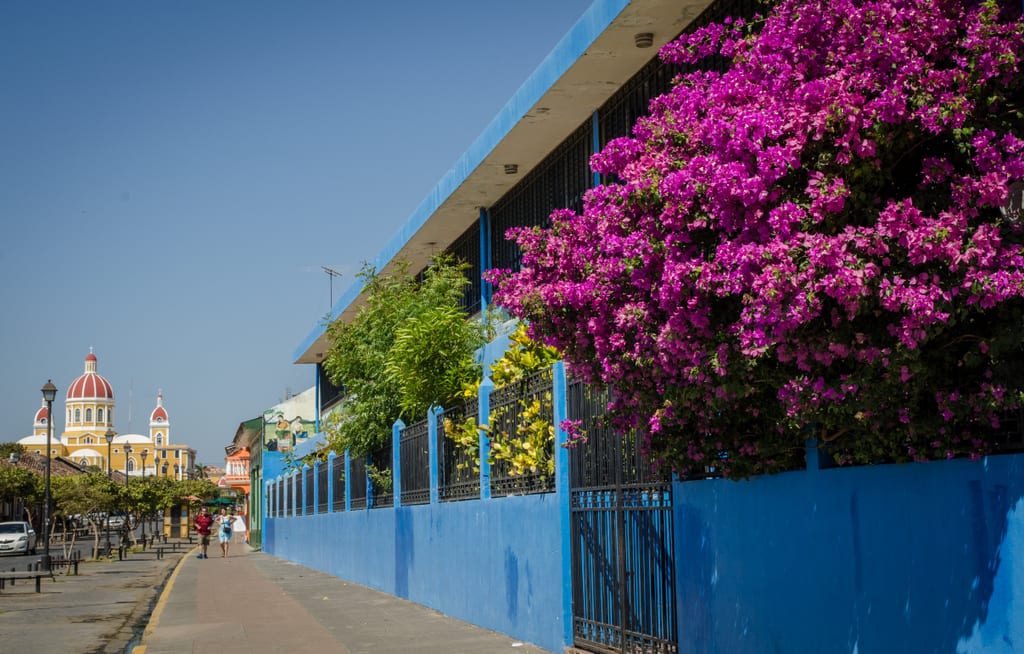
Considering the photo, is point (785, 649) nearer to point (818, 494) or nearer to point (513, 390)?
point (818, 494)

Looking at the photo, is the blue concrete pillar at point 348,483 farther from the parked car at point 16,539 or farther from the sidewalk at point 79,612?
the parked car at point 16,539

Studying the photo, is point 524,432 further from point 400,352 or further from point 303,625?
point 303,625

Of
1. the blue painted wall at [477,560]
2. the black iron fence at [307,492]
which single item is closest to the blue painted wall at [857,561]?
the blue painted wall at [477,560]

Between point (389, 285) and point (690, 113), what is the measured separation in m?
14.9

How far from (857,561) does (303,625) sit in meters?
10.3

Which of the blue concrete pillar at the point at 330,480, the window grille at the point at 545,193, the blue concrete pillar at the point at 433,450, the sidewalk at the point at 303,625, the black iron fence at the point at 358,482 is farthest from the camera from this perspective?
the blue concrete pillar at the point at 330,480

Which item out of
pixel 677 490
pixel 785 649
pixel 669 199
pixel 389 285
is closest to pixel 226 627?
pixel 389 285

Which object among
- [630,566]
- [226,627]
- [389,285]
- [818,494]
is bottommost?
[226,627]

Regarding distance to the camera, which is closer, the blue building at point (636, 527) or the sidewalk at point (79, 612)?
the blue building at point (636, 527)

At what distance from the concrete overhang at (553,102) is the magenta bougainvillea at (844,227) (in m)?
5.25

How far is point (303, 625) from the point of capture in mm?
15477

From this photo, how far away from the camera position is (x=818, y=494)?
704 cm

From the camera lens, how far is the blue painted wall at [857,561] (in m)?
5.61

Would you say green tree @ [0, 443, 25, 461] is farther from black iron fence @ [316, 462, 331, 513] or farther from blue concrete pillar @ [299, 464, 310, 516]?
black iron fence @ [316, 462, 331, 513]
